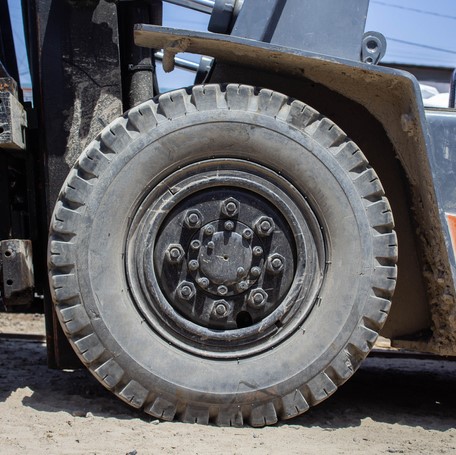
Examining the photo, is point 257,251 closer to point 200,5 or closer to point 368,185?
point 368,185

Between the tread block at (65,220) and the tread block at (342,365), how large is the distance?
1.13m

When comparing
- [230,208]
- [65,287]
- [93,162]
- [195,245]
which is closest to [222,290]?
[195,245]

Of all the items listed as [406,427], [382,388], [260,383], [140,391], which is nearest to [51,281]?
[140,391]

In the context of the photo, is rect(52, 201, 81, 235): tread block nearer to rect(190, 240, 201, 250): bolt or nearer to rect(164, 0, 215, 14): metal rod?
rect(190, 240, 201, 250): bolt

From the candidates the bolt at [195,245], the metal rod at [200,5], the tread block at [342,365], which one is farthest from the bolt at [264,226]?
the metal rod at [200,5]

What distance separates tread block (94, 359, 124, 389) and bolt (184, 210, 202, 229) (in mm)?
595

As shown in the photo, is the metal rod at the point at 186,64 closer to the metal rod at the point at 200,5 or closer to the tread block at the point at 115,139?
the metal rod at the point at 200,5

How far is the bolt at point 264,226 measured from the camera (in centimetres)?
304

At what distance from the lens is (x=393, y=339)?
141 inches

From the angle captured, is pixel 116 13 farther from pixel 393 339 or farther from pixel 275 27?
pixel 393 339

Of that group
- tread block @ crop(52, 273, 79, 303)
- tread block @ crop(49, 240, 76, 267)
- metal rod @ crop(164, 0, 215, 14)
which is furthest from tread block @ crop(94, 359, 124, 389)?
metal rod @ crop(164, 0, 215, 14)

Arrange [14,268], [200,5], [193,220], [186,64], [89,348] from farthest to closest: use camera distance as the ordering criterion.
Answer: [186,64], [200,5], [14,268], [193,220], [89,348]

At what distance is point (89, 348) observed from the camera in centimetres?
291

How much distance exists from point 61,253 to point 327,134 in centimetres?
114
